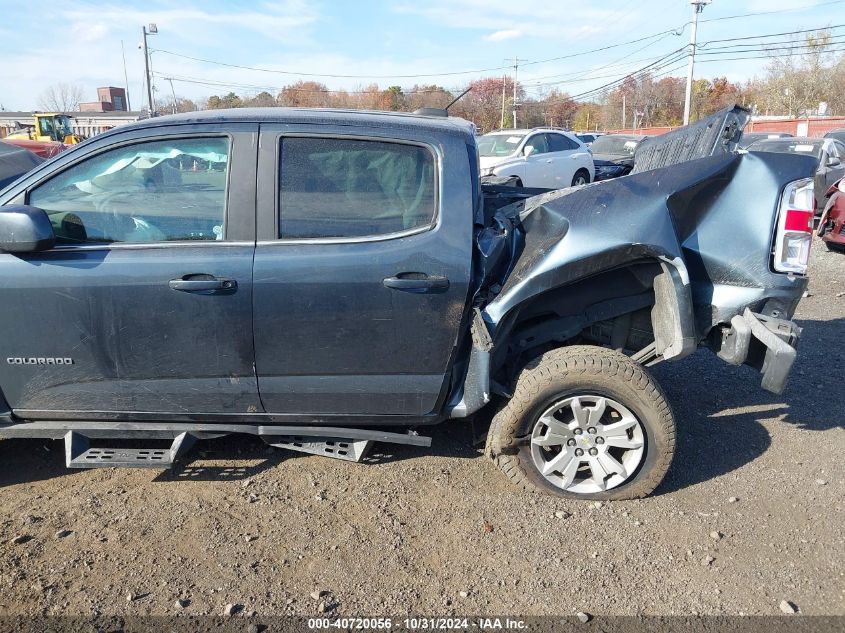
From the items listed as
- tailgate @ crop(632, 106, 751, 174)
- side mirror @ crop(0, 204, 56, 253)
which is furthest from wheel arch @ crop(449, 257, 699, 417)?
side mirror @ crop(0, 204, 56, 253)

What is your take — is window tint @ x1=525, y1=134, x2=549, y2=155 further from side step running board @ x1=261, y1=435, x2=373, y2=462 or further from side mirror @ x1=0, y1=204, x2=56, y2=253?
side mirror @ x1=0, y1=204, x2=56, y2=253

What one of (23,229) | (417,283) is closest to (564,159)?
(417,283)

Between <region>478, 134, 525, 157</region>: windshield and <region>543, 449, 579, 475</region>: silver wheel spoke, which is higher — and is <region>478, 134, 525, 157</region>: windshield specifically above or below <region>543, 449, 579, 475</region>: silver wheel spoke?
above

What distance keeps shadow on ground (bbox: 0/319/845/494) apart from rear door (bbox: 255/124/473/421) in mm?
754

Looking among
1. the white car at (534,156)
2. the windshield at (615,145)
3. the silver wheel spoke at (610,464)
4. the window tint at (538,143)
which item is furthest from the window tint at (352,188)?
the windshield at (615,145)

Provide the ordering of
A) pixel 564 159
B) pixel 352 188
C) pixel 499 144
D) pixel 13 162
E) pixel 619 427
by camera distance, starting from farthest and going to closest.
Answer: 1. pixel 564 159
2. pixel 499 144
3. pixel 13 162
4. pixel 619 427
5. pixel 352 188

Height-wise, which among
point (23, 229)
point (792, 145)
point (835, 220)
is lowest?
point (835, 220)

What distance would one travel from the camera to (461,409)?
3322 millimetres

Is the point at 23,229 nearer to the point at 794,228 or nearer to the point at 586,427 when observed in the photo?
the point at 586,427

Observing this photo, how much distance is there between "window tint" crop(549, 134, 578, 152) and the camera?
14782 mm

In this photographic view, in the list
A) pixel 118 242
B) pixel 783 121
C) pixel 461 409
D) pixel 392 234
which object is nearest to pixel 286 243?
pixel 392 234

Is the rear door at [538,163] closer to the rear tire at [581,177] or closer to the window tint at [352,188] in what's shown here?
the rear tire at [581,177]

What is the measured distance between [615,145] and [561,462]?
18.6 meters

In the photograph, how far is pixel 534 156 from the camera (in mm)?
14070
